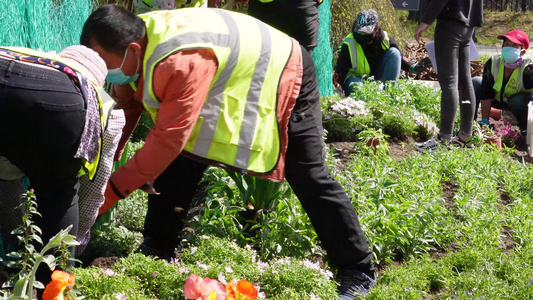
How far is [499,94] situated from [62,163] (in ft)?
17.9

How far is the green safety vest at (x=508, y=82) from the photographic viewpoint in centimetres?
686

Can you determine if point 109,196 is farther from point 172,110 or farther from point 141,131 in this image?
point 141,131

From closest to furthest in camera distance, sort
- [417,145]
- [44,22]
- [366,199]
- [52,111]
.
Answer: [52,111], [44,22], [366,199], [417,145]

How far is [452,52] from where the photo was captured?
5477 millimetres

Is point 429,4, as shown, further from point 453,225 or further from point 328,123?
point 453,225

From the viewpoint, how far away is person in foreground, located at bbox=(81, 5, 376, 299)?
2576mm

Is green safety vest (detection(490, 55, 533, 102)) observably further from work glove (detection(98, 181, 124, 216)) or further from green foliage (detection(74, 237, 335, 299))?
work glove (detection(98, 181, 124, 216))

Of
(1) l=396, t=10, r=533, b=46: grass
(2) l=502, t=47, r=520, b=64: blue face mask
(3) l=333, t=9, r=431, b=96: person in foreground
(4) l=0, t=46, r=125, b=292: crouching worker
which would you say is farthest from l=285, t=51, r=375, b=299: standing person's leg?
(1) l=396, t=10, r=533, b=46: grass

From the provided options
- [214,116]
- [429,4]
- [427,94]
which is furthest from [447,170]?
[214,116]

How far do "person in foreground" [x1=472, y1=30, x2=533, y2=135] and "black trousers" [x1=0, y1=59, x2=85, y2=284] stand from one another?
5.05 metres

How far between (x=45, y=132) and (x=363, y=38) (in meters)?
5.58

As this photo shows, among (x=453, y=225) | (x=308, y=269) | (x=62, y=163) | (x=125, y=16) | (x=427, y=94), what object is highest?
(x=125, y=16)

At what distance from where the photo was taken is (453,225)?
417 centimetres

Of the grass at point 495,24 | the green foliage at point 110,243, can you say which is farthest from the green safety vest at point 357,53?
the grass at point 495,24
